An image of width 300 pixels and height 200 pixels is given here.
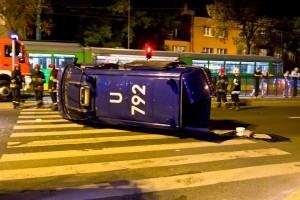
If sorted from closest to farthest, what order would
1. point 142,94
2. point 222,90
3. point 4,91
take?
Answer: point 142,94 → point 4,91 → point 222,90

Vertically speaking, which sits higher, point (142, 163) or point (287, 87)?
point (287, 87)

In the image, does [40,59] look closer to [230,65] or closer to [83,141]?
[230,65]

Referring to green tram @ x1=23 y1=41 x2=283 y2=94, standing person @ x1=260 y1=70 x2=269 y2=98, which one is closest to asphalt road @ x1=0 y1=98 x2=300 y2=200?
green tram @ x1=23 y1=41 x2=283 y2=94

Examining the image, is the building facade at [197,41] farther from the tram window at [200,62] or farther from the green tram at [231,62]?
the tram window at [200,62]

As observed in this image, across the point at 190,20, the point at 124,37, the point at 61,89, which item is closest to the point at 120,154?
the point at 61,89

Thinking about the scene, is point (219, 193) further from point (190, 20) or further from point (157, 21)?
point (190, 20)

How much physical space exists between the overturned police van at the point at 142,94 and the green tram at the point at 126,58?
8869 mm

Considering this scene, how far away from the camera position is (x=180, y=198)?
598 centimetres

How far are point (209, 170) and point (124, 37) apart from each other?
3520cm

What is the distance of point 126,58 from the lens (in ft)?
88.0

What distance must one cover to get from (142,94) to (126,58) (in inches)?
663

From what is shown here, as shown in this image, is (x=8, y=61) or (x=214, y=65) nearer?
(x=8, y=61)

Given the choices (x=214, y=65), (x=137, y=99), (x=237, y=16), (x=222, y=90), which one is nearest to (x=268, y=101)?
(x=222, y=90)

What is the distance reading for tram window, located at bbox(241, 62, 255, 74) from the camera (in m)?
31.3
